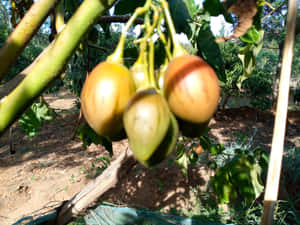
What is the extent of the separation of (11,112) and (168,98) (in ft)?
1.27

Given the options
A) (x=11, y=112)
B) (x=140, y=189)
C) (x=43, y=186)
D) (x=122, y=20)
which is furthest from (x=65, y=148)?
(x=11, y=112)

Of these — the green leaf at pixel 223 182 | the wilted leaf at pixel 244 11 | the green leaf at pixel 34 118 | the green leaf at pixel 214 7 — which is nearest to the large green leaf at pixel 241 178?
the green leaf at pixel 223 182

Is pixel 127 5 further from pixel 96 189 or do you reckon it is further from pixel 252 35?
pixel 96 189

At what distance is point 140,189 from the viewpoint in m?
4.32

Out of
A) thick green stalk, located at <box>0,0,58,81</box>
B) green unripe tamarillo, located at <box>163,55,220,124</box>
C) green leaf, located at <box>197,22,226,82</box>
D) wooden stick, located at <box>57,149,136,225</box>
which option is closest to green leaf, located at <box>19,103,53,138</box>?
wooden stick, located at <box>57,149,136,225</box>

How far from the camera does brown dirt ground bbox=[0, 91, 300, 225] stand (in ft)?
13.1

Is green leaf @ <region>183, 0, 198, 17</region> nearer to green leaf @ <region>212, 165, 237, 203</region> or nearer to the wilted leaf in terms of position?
the wilted leaf

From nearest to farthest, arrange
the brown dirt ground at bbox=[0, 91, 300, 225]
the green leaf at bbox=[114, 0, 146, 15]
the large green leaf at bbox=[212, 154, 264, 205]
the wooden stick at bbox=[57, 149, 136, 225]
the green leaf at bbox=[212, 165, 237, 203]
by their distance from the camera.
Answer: the green leaf at bbox=[114, 0, 146, 15] → the large green leaf at bbox=[212, 154, 264, 205] → the green leaf at bbox=[212, 165, 237, 203] → the wooden stick at bbox=[57, 149, 136, 225] → the brown dirt ground at bbox=[0, 91, 300, 225]

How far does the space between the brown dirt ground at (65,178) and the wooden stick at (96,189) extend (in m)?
0.22

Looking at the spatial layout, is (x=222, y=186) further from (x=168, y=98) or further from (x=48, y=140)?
(x=48, y=140)

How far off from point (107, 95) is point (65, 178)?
4751mm

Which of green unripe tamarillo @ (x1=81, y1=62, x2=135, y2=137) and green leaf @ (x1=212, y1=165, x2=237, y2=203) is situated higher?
green unripe tamarillo @ (x1=81, y1=62, x2=135, y2=137)

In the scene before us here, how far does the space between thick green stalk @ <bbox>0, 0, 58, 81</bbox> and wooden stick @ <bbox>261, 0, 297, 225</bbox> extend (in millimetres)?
549

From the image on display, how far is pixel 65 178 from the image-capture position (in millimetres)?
4766
